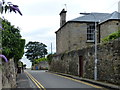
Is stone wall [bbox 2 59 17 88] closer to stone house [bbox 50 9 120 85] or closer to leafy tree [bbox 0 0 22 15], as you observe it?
leafy tree [bbox 0 0 22 15]

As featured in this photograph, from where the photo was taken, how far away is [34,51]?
313ft

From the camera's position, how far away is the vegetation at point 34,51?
93.6 metres

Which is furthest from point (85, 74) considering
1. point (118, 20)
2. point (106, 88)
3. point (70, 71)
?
point (118, 20)

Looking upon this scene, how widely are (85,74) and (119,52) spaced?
6824 mm

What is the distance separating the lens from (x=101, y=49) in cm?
1620

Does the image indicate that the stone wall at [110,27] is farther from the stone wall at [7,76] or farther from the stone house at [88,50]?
the stone wall at [7,76]

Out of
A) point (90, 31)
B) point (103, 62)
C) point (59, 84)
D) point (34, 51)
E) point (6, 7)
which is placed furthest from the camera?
point (34, 51)

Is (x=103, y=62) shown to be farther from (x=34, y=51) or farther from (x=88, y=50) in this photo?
(x=34, y=51)

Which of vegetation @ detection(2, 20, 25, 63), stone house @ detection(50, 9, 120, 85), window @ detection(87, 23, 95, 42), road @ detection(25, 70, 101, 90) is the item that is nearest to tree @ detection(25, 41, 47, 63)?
stone house @ detection(50, 9, 120, 85)

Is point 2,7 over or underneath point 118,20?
underneath

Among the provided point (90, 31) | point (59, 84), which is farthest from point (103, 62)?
point (90, 31)

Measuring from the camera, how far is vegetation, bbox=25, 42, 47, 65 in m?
93.6

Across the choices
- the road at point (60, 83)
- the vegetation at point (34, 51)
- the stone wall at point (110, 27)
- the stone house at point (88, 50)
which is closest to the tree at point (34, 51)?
the vegetation at point (34, 51)

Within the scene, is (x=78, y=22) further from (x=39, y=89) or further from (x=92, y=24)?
(x=39, y=89)
